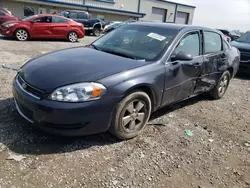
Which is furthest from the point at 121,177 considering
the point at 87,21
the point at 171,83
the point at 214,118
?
the point at 87,21

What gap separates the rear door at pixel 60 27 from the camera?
12977mm

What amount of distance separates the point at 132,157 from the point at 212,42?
2.98m

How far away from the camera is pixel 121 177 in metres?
2.57

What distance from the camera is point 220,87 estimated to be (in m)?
5.27

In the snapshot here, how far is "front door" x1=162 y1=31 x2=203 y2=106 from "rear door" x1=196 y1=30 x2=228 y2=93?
0.21 meters

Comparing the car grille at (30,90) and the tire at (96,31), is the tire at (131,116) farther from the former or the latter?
the tire at (96,31)

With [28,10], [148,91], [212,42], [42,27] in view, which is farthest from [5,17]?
[148,91]

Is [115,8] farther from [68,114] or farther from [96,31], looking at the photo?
[68,114]

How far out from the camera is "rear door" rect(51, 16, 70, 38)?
13.0 m

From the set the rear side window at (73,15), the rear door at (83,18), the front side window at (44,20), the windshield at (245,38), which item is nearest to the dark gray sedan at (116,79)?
the windshield at (245,38)

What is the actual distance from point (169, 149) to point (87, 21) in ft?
57.0

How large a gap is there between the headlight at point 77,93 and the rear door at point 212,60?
7.54 ft

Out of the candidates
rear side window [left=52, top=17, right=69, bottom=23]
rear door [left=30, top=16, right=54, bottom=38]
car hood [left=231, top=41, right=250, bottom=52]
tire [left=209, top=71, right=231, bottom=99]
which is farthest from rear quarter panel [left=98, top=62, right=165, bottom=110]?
rear side window [left=52, top=17, right=69, bottom=23]

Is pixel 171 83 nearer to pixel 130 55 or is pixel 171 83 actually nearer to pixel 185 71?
pixel 185 71
